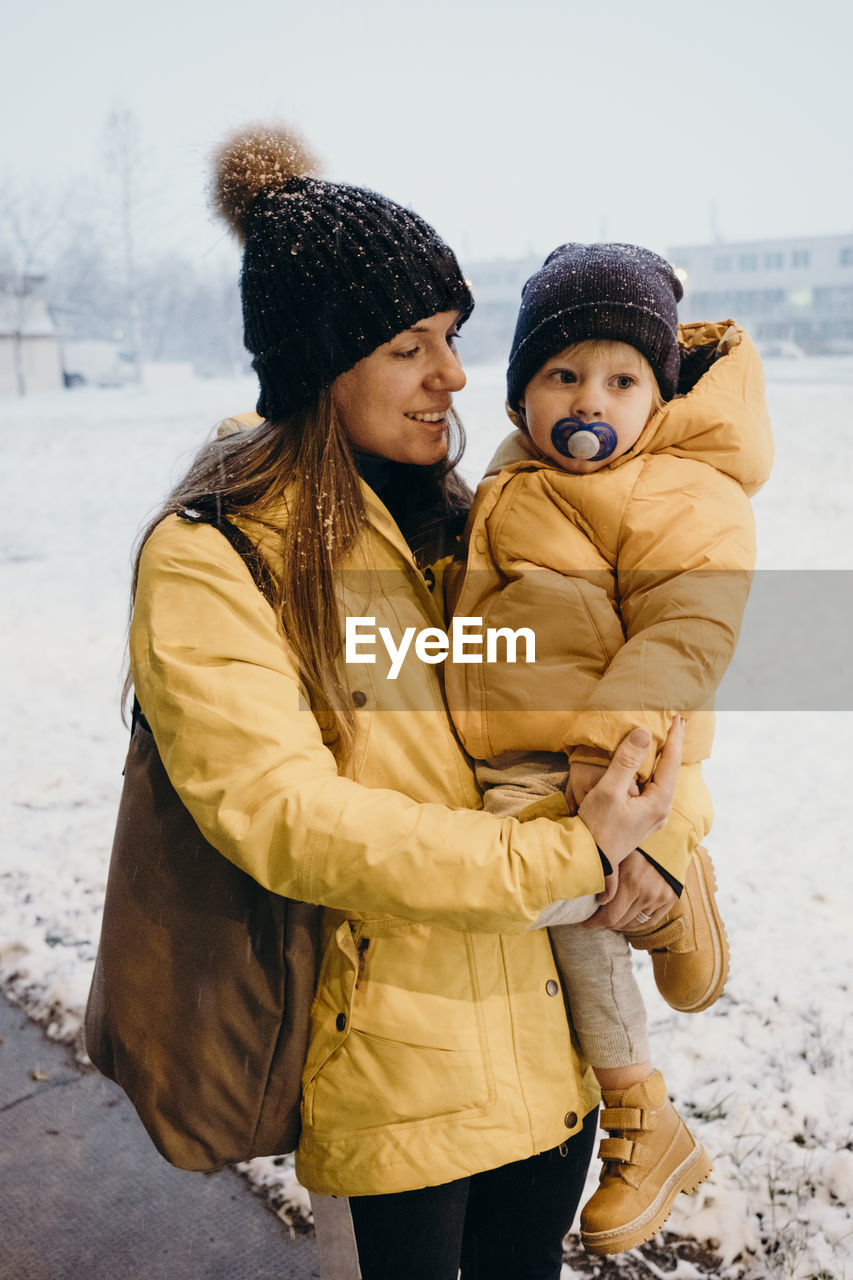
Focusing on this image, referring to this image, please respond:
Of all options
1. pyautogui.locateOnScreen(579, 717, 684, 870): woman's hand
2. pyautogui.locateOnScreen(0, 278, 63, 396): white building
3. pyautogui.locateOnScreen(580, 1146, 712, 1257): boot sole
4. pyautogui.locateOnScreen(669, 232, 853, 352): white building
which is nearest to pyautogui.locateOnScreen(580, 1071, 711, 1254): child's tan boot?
pyautogui.locateOnScreen(580, 1146, 712, 1257): boot sole

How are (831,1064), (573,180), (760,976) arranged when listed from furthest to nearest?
(573,180)
(760,976)
(831,1064)

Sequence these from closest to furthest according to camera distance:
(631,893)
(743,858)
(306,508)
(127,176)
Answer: (631,893)
(306,508)
(743,858)
(127,176)

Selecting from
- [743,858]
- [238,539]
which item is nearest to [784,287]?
[743,858]

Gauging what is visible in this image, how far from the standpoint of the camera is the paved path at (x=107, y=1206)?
240 centimetres

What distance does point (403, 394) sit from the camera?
Answer: 1628 millimetres

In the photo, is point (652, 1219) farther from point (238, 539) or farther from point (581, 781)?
point (238, 539)

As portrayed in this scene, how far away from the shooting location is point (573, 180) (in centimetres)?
629

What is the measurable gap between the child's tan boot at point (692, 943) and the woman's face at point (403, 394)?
0.82 m

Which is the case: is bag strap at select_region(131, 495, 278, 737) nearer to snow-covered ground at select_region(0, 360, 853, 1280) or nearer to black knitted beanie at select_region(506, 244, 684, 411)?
snow-covered ground at select_region(0, 360, 853, 1280)

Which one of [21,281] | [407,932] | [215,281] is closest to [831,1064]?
[407,932]

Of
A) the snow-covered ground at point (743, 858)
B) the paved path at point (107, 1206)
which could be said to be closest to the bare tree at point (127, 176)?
the snow-covered ground at point (743, 858)

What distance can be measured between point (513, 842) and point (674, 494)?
1.99ft

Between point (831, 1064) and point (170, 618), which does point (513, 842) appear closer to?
point (170, 618)

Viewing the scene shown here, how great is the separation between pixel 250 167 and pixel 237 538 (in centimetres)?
67
